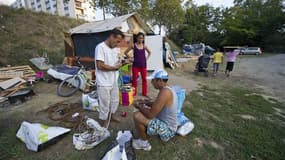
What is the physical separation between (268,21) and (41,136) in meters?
30.2

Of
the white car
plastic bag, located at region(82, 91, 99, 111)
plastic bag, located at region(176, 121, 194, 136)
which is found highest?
the white car

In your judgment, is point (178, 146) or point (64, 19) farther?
point (64, 19)

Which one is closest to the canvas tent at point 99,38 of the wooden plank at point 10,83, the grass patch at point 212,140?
the wooden plank at point 10,83

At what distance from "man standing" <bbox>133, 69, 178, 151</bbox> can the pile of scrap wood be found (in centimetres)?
378

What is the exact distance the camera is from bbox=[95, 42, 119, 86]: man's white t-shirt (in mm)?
1977

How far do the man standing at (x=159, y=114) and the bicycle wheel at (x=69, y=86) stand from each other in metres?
2.75

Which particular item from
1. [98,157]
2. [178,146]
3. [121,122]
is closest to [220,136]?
[178,146]

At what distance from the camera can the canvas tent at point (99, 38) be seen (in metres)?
5.76

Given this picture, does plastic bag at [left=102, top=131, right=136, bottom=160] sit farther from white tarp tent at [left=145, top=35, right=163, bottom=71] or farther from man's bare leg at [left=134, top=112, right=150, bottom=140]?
white tarp tent at [left=145, top=35, right=163, bottom=71]

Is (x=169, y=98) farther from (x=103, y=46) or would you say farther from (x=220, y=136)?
(x=220, y=136)

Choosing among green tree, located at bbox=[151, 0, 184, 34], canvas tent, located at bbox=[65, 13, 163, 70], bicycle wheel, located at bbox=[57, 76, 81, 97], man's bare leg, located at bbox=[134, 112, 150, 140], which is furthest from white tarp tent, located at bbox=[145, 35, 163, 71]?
green tree, located at bbox=[151, 0, 184, 34]

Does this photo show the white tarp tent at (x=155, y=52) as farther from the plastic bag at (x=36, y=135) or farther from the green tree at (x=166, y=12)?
the green tree at (x=166, y=12)

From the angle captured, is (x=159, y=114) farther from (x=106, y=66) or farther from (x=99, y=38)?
(x=99, y=38)

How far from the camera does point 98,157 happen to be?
1812mm
